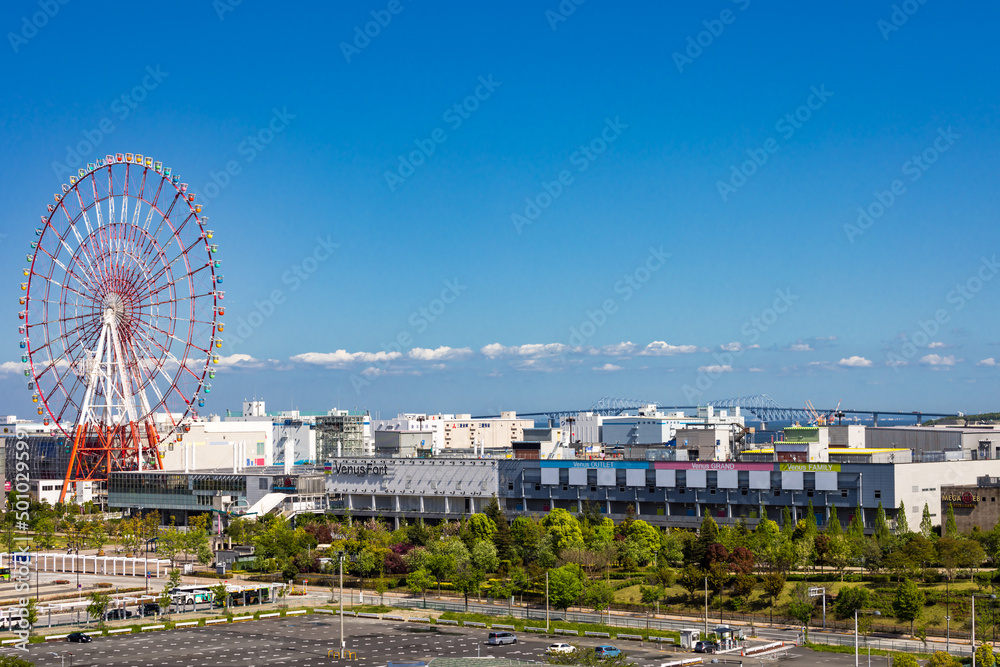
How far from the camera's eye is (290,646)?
62.9 meters

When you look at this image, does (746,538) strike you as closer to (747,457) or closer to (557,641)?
(747,457)

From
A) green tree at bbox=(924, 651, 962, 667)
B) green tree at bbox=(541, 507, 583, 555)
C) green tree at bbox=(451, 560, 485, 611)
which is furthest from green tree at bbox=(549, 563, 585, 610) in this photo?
green tree at bbox=(924, 651, 962, 667)

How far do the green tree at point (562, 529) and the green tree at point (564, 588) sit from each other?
11.6m

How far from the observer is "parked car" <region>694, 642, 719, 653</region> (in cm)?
6047

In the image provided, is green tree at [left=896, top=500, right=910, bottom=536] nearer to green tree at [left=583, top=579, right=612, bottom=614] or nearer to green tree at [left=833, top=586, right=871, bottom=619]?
green tree at [left=833, top=586, right=871, bottom=619]

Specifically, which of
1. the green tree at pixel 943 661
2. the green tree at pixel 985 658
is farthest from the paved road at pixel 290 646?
the green tree at pixel 985 658

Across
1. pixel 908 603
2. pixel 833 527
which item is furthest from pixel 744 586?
pixel 833 527

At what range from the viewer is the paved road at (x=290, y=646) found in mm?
58375

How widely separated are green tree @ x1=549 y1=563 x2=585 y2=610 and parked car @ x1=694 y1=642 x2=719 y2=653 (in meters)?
13.7

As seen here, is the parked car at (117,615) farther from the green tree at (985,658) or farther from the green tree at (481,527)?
the green tree at (985,658)

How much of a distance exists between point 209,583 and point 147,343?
1650 inches

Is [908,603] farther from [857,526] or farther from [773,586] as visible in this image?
[857,526]

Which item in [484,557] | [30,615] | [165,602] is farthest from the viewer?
[484,557]

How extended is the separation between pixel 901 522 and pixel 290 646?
1996 inches
